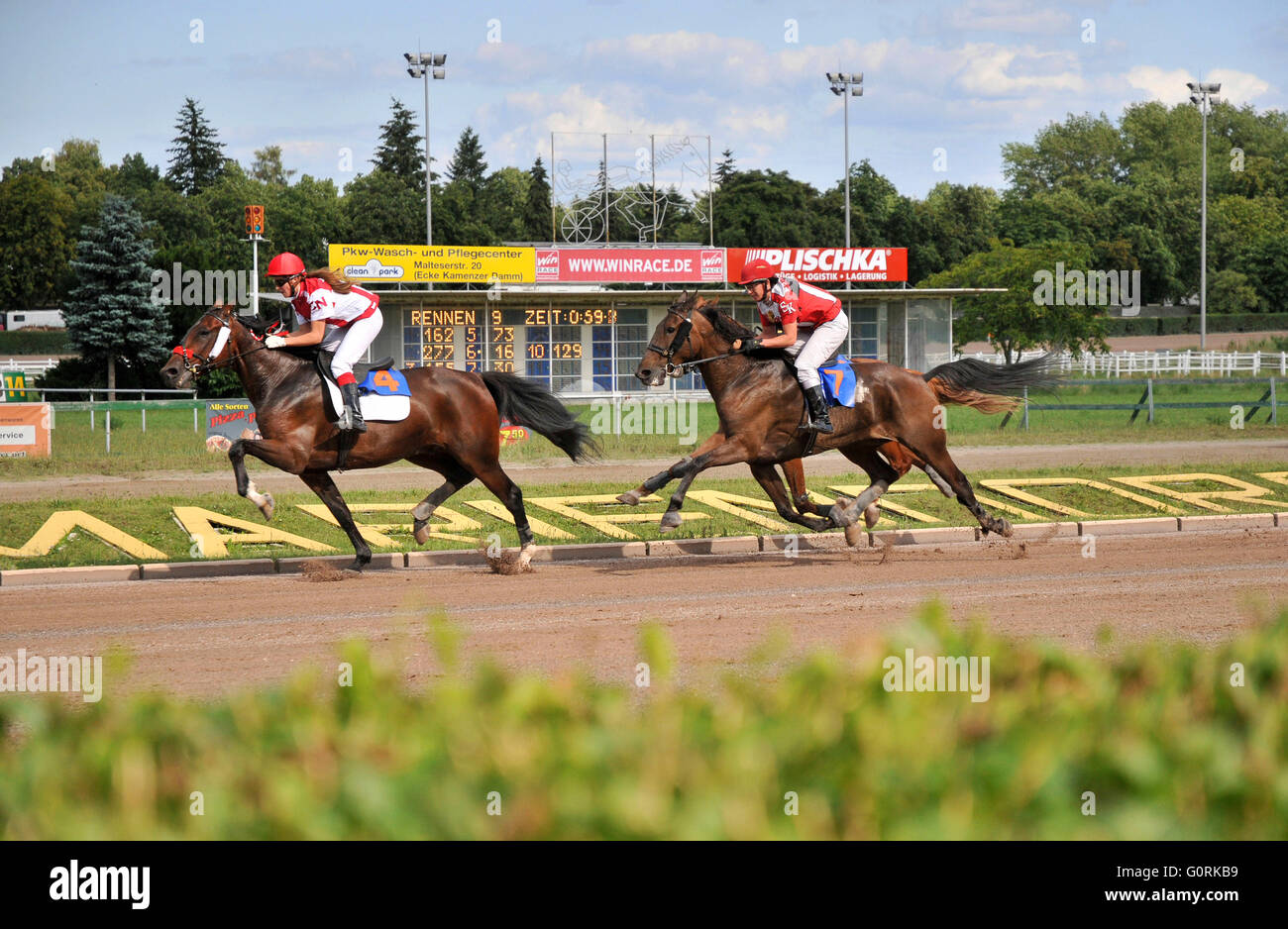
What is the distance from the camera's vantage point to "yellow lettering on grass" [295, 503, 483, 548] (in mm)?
13328

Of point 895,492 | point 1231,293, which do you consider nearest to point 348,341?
point 895,492

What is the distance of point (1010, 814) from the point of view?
2281 millimetres

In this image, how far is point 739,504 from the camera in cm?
1546

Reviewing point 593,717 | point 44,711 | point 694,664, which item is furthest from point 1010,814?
point 694,664

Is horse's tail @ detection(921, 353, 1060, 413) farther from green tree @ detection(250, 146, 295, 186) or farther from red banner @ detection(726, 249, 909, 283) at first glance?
green tree @ detection(250, 146, 295, 186)

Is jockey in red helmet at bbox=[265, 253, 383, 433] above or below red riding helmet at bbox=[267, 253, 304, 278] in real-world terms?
below

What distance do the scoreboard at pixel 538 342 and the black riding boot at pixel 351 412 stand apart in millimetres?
24595

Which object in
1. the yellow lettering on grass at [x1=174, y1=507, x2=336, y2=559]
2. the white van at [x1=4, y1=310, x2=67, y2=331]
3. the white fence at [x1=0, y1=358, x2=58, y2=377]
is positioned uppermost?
the white van at [x1=4, y1=310, x2=67, y2=331]

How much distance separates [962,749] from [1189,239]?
87062mm

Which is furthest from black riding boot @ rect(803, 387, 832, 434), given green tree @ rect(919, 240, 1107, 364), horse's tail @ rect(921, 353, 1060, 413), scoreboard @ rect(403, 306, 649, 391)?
green tree @ rect(919, 240, 1107, 364)

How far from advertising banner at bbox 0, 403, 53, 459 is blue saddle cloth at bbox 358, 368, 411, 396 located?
12311 millimetres

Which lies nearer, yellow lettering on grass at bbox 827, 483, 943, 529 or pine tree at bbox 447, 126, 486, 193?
yellow lettering on grass at bbox 827, 483, 943, 529
